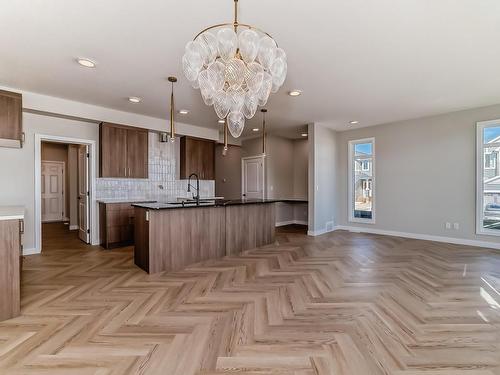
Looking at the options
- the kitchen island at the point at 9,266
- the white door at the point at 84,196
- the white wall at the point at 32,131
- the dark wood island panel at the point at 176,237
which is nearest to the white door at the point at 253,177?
the dark wood island panel at the point at 176,237

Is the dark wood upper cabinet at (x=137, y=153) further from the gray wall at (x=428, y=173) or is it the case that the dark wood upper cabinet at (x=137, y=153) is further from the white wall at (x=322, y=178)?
the gray wall at (x=428, y=173)

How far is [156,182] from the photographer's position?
5934 mm

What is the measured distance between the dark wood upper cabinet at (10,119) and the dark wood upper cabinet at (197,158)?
9.78 ft

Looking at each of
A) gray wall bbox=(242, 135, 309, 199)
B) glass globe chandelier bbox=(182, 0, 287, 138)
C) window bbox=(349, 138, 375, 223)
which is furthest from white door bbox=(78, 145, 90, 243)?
window bbox=(349, 138, 375, 223)

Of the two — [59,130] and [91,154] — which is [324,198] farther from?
[59,130]

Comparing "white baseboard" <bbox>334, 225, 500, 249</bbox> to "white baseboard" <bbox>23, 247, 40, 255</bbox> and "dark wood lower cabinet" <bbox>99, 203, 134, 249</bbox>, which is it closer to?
"dark wood lower cabinet" <bbox>99, 203, 134, 249</bbox>

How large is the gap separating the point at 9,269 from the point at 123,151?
3303mm

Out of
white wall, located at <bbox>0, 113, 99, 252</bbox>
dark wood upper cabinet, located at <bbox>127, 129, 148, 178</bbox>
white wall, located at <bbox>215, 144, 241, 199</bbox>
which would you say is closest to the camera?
white wall, located at <bbox>0, 113, 99, 252</bbox>

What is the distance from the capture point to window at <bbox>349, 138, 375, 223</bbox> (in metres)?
6.47

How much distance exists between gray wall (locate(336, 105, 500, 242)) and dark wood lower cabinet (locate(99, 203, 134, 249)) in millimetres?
5502

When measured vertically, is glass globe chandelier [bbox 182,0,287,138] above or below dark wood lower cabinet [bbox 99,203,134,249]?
above

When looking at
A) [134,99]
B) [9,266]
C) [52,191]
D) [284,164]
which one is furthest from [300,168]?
[52,191]

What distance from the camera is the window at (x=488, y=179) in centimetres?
481

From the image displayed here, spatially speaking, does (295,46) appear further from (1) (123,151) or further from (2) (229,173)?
(2) (229,173)
